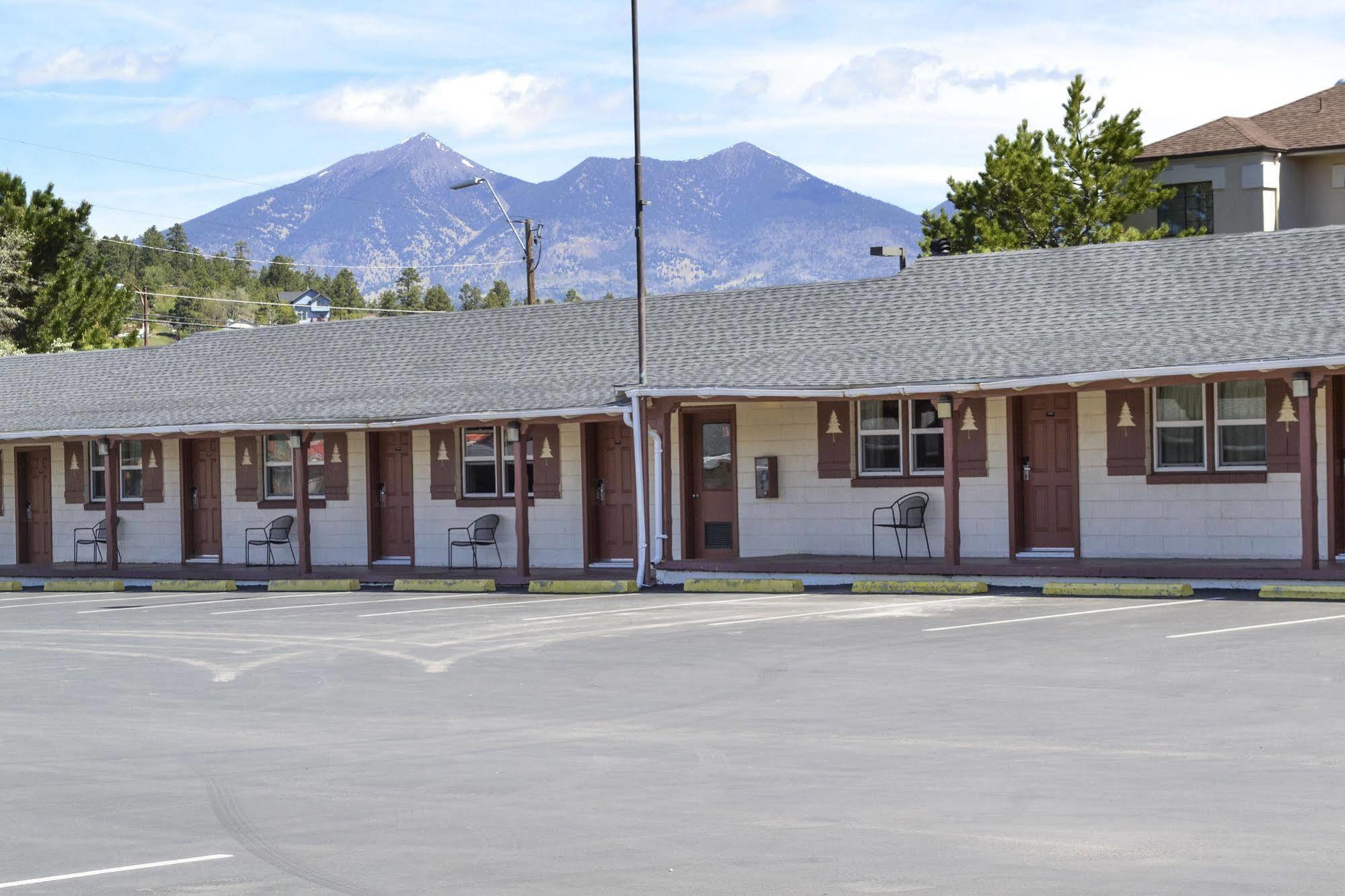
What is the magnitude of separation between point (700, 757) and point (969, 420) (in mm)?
13606

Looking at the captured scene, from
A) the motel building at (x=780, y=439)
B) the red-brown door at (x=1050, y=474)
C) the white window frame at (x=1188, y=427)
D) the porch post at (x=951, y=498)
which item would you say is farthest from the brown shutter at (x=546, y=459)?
the white window frame at (x=1188, y=427)

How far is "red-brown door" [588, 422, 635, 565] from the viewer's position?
81.4 ft

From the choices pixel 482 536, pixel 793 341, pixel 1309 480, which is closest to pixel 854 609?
pixel 1309 480

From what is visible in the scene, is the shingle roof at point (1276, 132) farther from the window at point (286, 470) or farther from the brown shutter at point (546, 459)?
the window at point (286, 470)

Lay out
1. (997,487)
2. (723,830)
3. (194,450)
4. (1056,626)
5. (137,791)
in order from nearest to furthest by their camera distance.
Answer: (723,830), (137,791), (1056,626), (997,487), (194,450)

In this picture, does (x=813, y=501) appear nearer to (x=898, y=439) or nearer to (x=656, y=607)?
(x=898, y=439)

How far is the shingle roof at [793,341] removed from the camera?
20.6m

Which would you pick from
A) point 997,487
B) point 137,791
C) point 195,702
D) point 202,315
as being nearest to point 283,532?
point 997,487

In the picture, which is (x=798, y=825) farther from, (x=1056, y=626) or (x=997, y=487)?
(x=997, y=487)

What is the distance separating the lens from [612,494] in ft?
82.3

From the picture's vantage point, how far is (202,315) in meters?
100

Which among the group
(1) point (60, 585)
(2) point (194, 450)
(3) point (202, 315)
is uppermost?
(3) point (202, 315)

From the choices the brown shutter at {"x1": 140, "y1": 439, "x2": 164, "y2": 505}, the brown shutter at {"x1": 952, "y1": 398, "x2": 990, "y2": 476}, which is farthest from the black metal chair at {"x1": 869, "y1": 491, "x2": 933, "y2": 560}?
the brown shutter at {"x1": 140, "y1": 439, "x2": 164, "y2": 505}

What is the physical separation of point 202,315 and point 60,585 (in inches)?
3001
